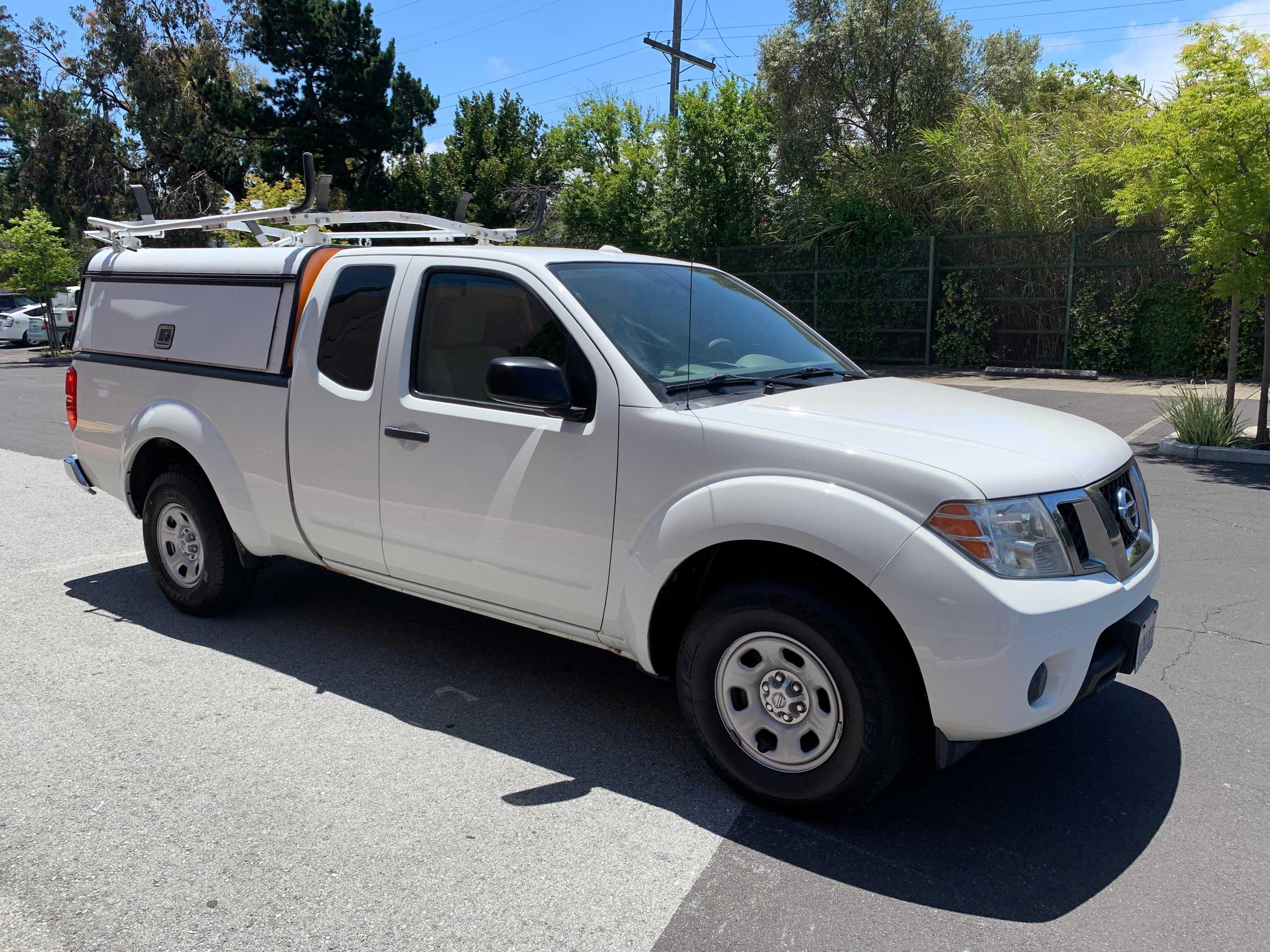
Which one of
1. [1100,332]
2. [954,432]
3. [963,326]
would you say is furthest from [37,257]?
[954,432]

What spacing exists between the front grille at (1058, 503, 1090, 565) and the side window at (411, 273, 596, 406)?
5.87 feet

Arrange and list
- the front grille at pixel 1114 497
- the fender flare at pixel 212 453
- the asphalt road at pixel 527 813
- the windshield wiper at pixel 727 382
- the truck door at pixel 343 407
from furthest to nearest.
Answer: the fender flare at pixel 212 453 → the truck door at pixel 343 407 → the windshield wiper at pixel 727 382 → the front grille at pixel 1114 497 → the asphalt road at pixel 527 813

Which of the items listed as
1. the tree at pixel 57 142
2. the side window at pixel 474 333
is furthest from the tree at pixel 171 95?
the side window at pixel 474 333

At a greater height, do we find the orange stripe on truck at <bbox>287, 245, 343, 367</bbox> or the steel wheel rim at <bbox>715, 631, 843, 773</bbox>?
the orange stripe on truck at <bbox>287, 245, 343, 367</bbox>

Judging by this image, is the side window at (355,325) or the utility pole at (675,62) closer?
the side window at (355,325)

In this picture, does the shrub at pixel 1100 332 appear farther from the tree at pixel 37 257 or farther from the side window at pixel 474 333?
the tree at pixel 37 257

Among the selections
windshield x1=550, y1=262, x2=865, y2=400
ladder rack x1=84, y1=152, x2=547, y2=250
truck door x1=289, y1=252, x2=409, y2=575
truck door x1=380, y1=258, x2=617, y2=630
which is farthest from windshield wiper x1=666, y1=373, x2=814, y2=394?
ladder rack x1=84, y1=152, x2=547, y2=250

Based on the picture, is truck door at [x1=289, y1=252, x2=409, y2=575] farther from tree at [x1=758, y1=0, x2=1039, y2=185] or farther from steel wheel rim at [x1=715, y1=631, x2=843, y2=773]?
tree at [x1=758, y1=0, x2=1039, y2=185]

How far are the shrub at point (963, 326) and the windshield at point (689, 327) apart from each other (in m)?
15.6

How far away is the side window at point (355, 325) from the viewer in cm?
439

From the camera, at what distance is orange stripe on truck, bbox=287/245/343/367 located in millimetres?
4676

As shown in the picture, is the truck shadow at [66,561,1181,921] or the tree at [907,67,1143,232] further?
the tree at [907,67,1143,232]

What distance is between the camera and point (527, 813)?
11.3ft

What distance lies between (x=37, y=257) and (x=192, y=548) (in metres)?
26.4
